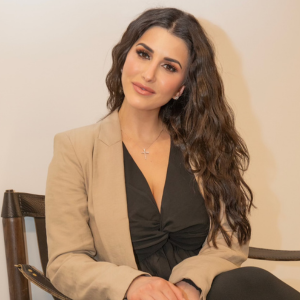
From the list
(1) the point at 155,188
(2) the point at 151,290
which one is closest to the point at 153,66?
(1) the point at 155,188

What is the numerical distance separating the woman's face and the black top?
0.65 ft

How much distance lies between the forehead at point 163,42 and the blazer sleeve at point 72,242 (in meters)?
0.40

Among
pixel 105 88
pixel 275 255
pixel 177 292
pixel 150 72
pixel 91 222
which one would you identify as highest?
pixel 150 72

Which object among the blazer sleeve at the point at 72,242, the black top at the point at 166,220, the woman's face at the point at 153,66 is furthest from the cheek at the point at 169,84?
the blazer sleeve at the point at 72,242

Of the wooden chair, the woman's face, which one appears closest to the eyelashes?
the woman's face

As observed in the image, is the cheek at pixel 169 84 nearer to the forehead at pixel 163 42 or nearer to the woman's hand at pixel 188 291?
the forehead at pixel 163 42

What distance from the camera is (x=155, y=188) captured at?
155 centimetres

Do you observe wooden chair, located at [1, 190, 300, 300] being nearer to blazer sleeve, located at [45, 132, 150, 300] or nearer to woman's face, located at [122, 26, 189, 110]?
blazer sleeve, located at [45, 132, 150, 300]

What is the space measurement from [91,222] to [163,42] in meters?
0.61

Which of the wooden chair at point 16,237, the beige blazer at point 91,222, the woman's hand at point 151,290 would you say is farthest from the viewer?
the wooden chair at point 16,237

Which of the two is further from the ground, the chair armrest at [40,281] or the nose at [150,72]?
the nose at [150,72]

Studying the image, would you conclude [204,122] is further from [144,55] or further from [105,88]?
[105,88]

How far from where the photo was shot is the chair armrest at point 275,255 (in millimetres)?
1618

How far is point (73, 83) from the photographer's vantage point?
5.74 ft
